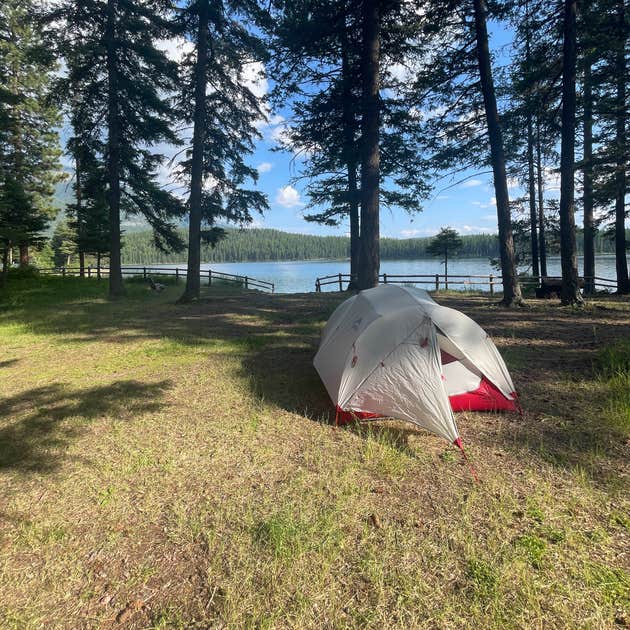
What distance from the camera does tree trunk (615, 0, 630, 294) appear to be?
1038cm

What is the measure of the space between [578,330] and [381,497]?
6927 mm

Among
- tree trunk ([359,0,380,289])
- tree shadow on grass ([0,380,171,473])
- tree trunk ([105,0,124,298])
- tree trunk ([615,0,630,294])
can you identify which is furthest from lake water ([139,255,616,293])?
tree shadow on grass ([0,380,171,473])

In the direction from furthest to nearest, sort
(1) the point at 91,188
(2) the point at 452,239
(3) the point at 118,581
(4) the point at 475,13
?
(2) the point at 452,239, (1) the point at 91,188, (4) the point at 475,13, (3) the point at 118,581

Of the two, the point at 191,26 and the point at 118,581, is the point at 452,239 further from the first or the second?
the point at 118,581

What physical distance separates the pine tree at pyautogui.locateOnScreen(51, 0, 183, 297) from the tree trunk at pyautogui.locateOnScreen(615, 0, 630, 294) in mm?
14892

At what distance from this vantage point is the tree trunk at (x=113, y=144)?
13211 mm

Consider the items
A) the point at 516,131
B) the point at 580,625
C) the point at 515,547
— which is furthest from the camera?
the point at 516,131

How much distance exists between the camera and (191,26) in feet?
40.4

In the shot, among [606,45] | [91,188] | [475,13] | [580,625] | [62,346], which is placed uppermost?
[475,13]

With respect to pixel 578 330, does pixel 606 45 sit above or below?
above

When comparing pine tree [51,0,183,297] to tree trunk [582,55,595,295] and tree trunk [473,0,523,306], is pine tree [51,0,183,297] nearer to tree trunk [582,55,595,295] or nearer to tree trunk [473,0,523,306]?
tree trunk [473,0,523,306]

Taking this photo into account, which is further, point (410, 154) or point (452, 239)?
point (452, 239)

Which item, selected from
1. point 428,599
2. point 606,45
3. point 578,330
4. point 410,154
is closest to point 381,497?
point 428,599

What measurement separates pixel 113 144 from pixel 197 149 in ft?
14.2
